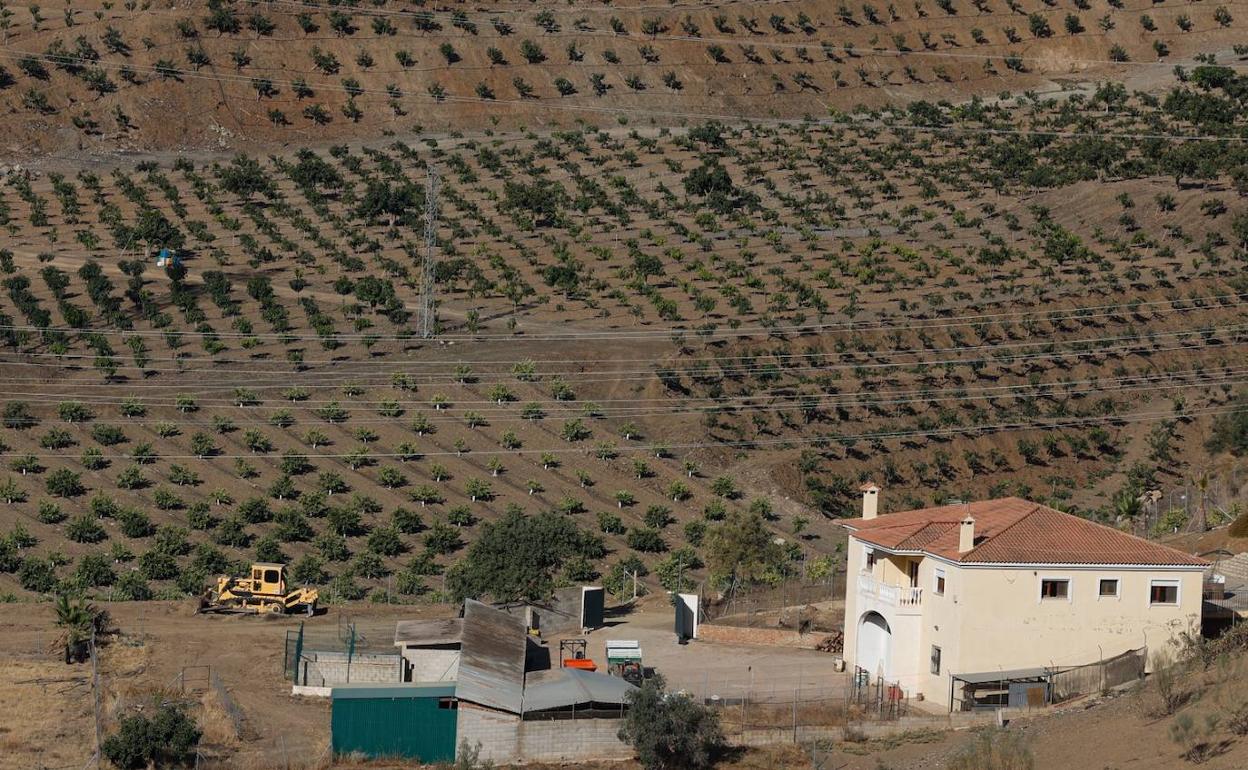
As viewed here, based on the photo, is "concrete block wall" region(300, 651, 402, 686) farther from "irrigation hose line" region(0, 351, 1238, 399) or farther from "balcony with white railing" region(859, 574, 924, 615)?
"irrigation hose line" region(0, 351, 1238, 399)

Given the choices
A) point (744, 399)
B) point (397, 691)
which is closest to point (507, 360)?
point (744, 399)

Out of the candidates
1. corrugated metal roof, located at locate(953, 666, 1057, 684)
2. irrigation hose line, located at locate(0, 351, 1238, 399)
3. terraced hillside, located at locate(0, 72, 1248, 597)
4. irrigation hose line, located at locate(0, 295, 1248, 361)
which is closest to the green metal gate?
corrugated metal roof, located at locate(953, 666, 1057, 684)

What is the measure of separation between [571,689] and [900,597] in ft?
32.0

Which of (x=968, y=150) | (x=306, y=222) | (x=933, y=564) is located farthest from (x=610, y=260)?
(x=933, y=564)

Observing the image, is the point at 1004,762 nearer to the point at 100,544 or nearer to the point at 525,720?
the point at 525,720

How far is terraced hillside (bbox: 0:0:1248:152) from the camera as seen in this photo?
135125 millimetres

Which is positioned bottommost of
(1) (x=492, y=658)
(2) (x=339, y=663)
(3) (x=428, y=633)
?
(2) (x=339, y=663)

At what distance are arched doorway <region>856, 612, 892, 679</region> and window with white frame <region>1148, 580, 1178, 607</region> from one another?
691 centimetres

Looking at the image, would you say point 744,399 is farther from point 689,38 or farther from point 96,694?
point 689,38

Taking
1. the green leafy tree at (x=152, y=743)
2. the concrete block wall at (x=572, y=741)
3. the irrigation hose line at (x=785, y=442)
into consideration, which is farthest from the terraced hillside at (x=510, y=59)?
the concrete block wall at (x=572, y=741)

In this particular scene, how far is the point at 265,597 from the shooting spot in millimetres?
57156

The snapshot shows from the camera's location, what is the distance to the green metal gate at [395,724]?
42.2m

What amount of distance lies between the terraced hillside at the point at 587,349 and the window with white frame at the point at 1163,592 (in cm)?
1920

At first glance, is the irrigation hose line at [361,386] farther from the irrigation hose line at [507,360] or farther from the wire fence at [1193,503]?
the wire fence at [1193,503]
